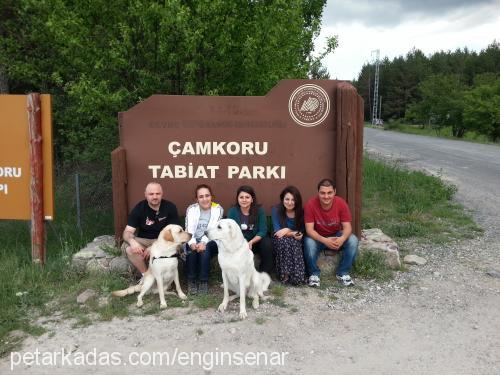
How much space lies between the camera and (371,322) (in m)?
4.26

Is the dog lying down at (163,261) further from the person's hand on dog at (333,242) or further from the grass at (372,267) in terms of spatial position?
the grass at (372,267)

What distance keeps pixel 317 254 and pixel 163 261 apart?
183 cm

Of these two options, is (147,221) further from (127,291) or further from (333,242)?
(333,242)

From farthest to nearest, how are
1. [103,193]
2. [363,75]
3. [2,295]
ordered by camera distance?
[363,75]
[103,193]
[2,295]

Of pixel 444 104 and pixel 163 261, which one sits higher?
pixel 444 104

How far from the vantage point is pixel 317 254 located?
5.33 m

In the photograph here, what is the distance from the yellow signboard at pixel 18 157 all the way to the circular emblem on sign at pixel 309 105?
3.13 meters

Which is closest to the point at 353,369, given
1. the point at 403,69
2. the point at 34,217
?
the point at 34,217

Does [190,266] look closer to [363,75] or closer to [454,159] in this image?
[454,159]

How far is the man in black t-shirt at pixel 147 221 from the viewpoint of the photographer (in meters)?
5.15

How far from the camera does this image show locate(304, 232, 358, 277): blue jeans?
5238mm

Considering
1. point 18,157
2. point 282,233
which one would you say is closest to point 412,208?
point 282,233

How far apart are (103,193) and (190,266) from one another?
14.9ft

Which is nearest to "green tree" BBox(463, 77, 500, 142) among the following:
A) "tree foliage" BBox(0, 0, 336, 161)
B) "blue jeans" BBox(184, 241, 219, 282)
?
"tree foliage" BBox(0, 0, 336, 161)
